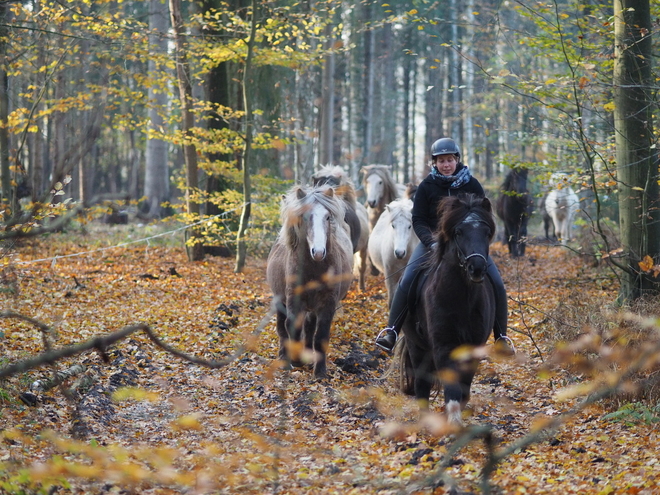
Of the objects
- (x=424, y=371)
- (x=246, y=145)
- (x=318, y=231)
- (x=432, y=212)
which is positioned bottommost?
(x=424, y=371)

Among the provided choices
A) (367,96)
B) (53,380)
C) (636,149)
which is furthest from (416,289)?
(367,96)

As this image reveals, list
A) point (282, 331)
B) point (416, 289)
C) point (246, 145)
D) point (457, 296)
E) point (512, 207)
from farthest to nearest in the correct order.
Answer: point (512, 207) → point (246, 145) → point (282, 331) → point (416, 289) → point (457, 296)

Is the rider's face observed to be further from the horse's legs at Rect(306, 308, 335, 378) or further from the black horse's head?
the horse's legs at Rect(306, 308, 335, 378)

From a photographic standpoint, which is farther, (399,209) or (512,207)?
(512,207)

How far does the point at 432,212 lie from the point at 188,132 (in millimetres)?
10530

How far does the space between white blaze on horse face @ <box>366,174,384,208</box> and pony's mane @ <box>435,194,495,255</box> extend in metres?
7.65

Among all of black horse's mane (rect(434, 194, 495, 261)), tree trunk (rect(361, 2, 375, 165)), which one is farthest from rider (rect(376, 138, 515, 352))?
A: tree trunk (rect(361, 2, 375, 165))

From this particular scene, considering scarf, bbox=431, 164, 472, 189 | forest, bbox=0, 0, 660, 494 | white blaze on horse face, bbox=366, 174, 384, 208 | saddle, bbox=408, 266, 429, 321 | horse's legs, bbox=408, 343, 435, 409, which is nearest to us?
forest, bbox=0, 0, 660, 494

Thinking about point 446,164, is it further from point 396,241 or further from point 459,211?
point 396,241

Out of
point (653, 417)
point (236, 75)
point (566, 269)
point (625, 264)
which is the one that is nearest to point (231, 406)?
point (653, 417)

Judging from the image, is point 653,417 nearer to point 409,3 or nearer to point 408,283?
point 408,283

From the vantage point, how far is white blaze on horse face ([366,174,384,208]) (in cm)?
1317

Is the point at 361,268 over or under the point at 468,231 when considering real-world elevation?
under

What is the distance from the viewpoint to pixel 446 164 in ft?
21.0
